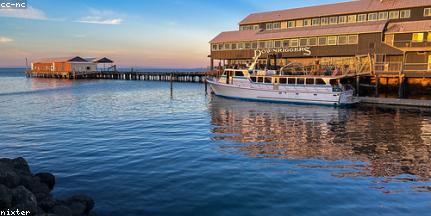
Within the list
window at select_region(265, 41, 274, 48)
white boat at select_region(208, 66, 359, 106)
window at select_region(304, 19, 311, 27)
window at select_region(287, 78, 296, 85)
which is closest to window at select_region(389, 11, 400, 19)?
window at select_region(304, 19, 311, 27)

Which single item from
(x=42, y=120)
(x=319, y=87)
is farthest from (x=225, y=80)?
(x=42, y=120)

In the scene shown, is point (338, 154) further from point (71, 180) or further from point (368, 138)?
point (71, 180)

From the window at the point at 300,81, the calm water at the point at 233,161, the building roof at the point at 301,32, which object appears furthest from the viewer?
the building roof at the point at 301,32

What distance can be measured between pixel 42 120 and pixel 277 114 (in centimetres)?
1877

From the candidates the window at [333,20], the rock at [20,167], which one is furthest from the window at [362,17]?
the rock at [20,167]

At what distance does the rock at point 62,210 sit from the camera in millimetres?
8289

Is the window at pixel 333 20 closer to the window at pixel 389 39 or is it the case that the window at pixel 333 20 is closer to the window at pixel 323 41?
the window at pixel 323 41

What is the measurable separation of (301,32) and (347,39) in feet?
22.8

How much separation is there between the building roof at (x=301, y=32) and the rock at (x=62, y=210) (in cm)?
4296

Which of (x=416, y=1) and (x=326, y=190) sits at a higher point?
(x=416, y=1)

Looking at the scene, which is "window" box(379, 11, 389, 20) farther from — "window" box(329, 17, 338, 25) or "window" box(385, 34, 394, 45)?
"window" box(329, 17, 338, 25)

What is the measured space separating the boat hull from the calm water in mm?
7465

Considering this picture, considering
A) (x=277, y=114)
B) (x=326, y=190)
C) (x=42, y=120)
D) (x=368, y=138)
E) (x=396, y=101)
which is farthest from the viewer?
(x=396, y=101)

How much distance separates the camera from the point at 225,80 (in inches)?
1697
